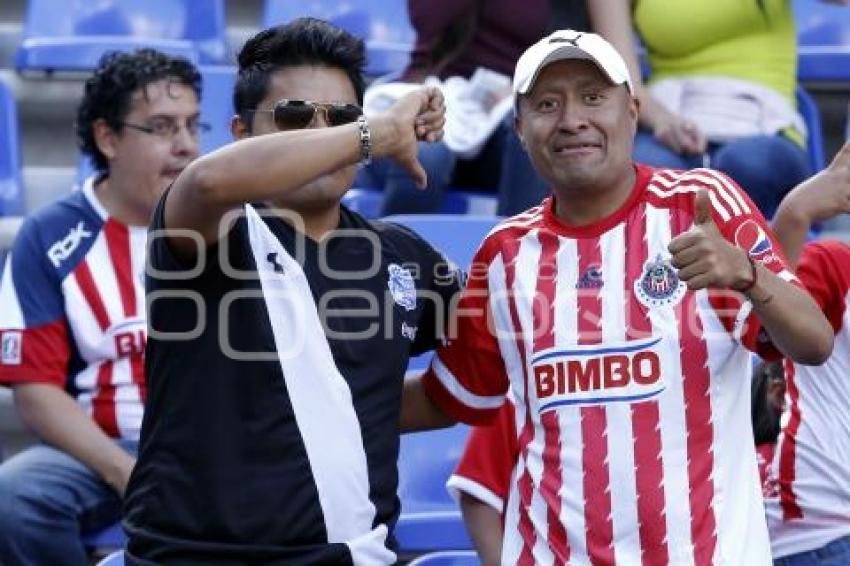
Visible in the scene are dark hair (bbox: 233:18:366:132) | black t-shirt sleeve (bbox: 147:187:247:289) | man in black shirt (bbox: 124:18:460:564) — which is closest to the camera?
man in black shirt (bbox: 124:18:460:564)

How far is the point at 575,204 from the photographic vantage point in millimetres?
3145

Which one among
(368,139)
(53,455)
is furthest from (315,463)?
(53,455)

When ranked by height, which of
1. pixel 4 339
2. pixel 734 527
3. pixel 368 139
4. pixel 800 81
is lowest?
pixel 734 527

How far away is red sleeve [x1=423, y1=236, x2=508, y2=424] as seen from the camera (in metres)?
3.24

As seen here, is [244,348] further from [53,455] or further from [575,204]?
[53,455]

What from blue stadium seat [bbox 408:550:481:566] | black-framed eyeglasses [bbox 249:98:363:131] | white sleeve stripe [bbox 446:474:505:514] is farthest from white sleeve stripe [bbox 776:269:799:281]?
blue stadium seat [bbox 408:550:481:566]

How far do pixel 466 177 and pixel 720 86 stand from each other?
79 centimetres

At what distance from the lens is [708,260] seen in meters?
2.74

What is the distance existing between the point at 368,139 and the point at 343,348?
388 millimetres

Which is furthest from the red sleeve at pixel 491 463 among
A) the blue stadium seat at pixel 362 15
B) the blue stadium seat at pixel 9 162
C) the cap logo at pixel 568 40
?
the blue stadium seat at pixel 362 15

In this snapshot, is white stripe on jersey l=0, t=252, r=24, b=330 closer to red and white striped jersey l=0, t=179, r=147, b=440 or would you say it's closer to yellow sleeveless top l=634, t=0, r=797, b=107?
red and white striped jersey l=0, t=179, r=147, b=440

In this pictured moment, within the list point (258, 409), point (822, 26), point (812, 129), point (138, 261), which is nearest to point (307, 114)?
point (258, 409)

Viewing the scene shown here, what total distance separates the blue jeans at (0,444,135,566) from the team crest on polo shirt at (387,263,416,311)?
4.28 ft

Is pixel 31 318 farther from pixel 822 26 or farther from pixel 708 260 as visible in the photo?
pixel 822 26
